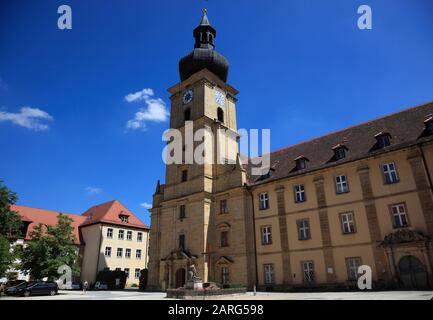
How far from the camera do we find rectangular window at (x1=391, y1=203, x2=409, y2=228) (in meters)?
22.5

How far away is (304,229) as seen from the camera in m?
27.5

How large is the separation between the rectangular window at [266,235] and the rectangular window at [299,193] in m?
3.94

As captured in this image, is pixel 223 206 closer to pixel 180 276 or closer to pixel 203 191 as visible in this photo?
pixel 203 191

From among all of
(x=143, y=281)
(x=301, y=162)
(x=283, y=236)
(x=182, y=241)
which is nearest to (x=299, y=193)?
(x=301, y=162)

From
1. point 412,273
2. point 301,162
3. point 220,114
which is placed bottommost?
point 412,273

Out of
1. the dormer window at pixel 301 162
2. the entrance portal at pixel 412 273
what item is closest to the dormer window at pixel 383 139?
the dormer window at pixel 301 162

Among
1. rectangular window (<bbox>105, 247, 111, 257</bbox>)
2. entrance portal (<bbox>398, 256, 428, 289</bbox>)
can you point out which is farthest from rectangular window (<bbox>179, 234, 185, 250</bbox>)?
entrance portal (<bbox>398, 256, 428, 289</bbox>)

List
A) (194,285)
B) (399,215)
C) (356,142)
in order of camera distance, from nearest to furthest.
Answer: (194,285), (399,215), (356,142)

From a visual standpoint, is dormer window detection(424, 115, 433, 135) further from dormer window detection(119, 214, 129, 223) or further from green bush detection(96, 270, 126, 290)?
dormer window detection(119, 214, 129, 223)

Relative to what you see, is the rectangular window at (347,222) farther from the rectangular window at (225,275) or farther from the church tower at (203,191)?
the rectangular window at (225,275)

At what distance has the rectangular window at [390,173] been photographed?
23.8 meters

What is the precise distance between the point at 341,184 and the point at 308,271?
7.81m

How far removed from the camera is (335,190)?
26578 millimetres
